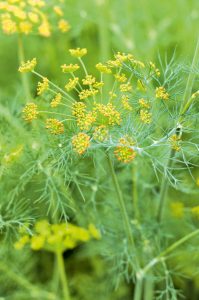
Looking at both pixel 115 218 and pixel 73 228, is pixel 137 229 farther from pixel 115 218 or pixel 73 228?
pixel 73 228

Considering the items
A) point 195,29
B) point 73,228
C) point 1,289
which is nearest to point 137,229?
point 73,228

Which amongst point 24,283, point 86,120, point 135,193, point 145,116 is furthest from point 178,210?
point 86,120

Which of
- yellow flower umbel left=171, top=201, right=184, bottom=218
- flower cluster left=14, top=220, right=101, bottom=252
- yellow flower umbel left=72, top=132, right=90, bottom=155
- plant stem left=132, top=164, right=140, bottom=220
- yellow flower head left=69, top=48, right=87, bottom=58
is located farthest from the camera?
yellow flower umbel left=171, top=201, right=184, bottom=218

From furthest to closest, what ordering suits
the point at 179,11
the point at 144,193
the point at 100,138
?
the point at 179,11 → the point at 144,193 → the point at 100,138

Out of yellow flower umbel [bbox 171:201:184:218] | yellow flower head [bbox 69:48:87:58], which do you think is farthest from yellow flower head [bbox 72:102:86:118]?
yellow flower umbel [bbox 171:201:184:218]

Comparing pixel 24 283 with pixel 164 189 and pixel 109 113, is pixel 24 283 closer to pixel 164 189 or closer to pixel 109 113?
pixel 164 189

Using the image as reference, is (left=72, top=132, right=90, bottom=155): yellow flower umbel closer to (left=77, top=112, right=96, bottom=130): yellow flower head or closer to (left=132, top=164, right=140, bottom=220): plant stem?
(left=77, top=112, right=96, bottom=130): yellow flower head

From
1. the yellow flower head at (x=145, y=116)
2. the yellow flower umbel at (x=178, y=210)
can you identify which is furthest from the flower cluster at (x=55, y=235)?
the yellow flower head at (x=145, y=116)

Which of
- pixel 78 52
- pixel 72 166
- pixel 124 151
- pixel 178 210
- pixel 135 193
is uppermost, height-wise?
pixel 78 52

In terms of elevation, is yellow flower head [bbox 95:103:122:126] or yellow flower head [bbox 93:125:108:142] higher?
yellow flower head [bbox 95:103:122:126]
